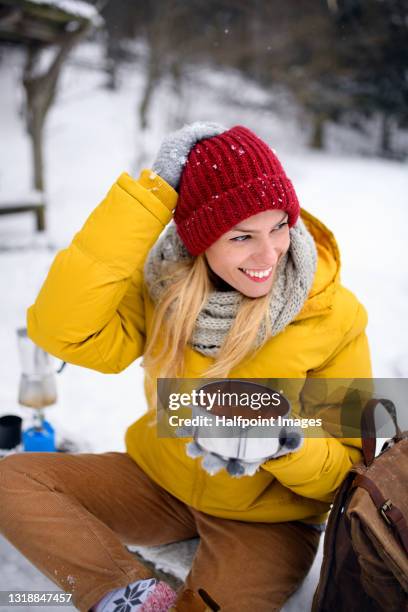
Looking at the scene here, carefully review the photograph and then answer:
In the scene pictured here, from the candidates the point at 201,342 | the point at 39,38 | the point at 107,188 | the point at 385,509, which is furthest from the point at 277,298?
the point at 107,188

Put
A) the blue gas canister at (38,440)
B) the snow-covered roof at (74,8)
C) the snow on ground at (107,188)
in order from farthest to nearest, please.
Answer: the snow-covered roof at (74,8) < the snow on ground at (107,188) < the blue gas canister at (38,440)

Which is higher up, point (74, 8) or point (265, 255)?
point (74, 8)

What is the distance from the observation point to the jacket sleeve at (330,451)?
118 centimetres

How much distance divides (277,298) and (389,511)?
569 millimetres

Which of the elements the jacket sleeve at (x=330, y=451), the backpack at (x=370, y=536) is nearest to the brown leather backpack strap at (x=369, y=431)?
the backpack at (x=370, y=536)

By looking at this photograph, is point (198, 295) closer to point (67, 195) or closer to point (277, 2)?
point (67, 195)

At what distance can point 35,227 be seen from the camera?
5980mm

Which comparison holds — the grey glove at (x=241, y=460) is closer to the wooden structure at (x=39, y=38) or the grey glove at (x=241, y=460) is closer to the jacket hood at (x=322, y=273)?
the jacket hood at (x=322, y=273)

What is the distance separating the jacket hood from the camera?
1.33 metres

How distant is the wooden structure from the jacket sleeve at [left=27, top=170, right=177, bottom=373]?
13.7 ft

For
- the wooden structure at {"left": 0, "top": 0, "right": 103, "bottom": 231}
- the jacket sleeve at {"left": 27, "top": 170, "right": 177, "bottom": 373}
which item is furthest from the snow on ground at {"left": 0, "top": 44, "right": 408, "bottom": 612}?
the jacket sleeve at {"left": 27, "top": 170, "right": 177, "bottom": 373}

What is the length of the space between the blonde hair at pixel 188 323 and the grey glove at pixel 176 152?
0.82 feet

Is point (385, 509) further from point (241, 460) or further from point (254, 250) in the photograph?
point (254, 250)

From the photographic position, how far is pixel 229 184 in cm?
126
